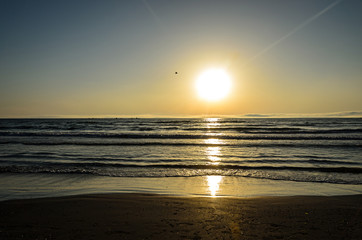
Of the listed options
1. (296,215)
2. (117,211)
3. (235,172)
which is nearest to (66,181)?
(117,211)

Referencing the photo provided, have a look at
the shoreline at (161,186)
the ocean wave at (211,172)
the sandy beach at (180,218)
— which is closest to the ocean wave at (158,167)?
the ocean wave at (211,172)

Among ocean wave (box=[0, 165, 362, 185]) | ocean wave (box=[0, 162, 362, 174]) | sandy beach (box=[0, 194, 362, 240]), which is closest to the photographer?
sandy beach (box=[0, 194, 362, 240])

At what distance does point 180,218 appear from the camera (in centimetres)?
561

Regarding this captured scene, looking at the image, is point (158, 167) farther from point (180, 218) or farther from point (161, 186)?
point (180, 218)

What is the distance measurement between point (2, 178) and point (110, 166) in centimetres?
482

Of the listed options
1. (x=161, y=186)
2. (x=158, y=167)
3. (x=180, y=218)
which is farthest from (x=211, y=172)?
(x=180, y=218)

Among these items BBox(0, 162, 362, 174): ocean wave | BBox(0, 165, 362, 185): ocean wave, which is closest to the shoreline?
BBox(0, 165, 362, 185): ocean wave

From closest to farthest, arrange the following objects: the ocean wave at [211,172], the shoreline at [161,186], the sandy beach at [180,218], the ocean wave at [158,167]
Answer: the sandy beach at [180,218], the shoreline at [161,186], the ocean wave at [211,172], the ocean wave at [158,167]

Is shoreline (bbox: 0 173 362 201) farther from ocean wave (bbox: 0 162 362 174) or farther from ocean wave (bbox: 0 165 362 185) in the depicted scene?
ocean wave (bbox: 0 162 362 174)

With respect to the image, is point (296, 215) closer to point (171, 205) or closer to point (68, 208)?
point (171, 205)

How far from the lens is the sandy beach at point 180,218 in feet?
15.6

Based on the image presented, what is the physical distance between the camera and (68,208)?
20.7 feet

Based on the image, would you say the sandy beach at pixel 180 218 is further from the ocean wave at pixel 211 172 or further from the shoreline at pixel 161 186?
the ocean wave at pixel 211 172

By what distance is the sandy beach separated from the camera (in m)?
4.77
